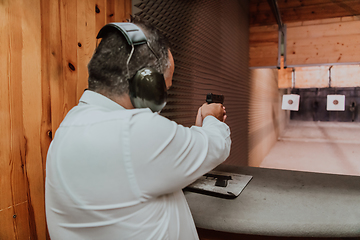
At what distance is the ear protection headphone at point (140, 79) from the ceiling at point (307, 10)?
2.93 metres

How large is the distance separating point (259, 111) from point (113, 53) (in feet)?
13.2

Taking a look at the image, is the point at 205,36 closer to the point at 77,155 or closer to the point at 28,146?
the point at 28,146

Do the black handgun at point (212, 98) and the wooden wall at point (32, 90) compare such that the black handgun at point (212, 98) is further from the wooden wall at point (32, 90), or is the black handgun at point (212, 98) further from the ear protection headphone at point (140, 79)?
the wooden wall at point (32, 90)

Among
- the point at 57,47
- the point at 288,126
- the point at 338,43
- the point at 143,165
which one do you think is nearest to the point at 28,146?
the point at 57,47

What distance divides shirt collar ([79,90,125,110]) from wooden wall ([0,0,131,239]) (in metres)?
0.41

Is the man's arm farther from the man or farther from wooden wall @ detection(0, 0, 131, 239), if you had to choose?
wooden wall @ detection(0, 0, 131, 239)

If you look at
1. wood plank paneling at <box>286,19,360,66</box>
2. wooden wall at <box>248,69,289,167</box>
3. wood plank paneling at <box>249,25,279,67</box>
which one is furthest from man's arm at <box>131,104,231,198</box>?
wooden wall at <box>248,69,289,167</box>

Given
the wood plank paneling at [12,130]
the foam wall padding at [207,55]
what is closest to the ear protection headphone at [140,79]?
the wood plank paneling at [12,130]

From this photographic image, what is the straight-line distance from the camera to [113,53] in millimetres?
610

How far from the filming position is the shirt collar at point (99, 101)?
23.9 inches

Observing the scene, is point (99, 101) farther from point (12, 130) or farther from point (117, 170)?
point (12, 130)

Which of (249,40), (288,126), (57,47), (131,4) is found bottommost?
(288,126)

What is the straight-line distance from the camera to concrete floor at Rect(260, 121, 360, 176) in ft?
13.6

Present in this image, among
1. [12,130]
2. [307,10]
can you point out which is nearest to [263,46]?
[307,10]
